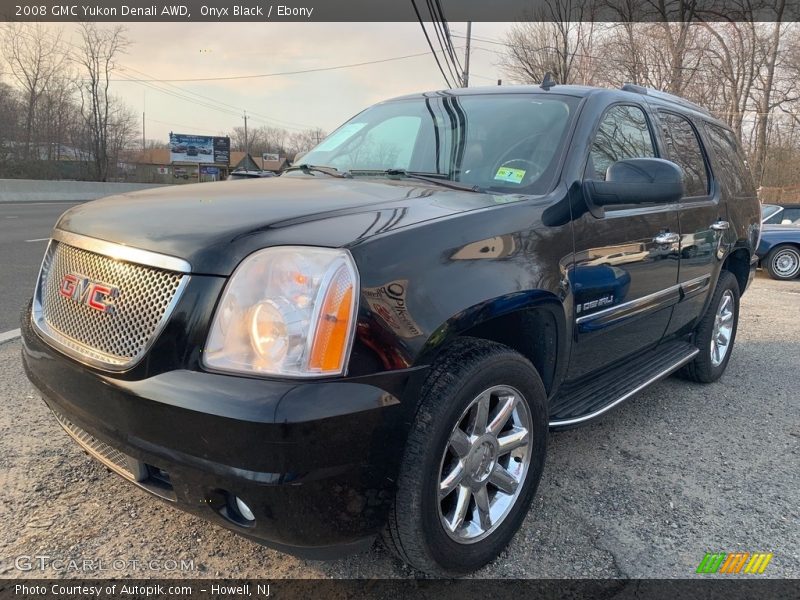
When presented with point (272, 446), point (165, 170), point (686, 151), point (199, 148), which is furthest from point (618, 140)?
point (165, 170)

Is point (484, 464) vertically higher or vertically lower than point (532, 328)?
lower

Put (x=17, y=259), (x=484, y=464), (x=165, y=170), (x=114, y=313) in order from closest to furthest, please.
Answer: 1. (x=114, y=313)
2. (x=484, y=464)
3. (x=17, y=259)
4. (x=165, y=170)

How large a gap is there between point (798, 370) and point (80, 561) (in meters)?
5.43

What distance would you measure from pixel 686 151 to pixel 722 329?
1638mm

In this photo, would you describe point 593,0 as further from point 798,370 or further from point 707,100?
point 798,370

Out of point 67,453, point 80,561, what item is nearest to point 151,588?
point 80,561

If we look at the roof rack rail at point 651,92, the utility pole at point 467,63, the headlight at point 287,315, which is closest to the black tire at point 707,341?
the roof rack rail at point 651,92

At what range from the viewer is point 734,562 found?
2.36 meters

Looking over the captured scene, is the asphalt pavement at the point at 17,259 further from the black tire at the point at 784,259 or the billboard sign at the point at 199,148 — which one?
the billboard sign at the point at 199,148

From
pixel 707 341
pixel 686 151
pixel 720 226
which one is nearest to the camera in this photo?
pixel 686 151

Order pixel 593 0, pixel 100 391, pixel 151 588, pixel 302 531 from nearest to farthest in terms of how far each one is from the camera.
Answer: pixel 302 531
pixel 100 391
pixel 151 588
pixel 593 0

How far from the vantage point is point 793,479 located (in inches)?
120

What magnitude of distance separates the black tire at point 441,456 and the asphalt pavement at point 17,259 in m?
4.44

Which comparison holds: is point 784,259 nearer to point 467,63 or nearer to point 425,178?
point 425,178
